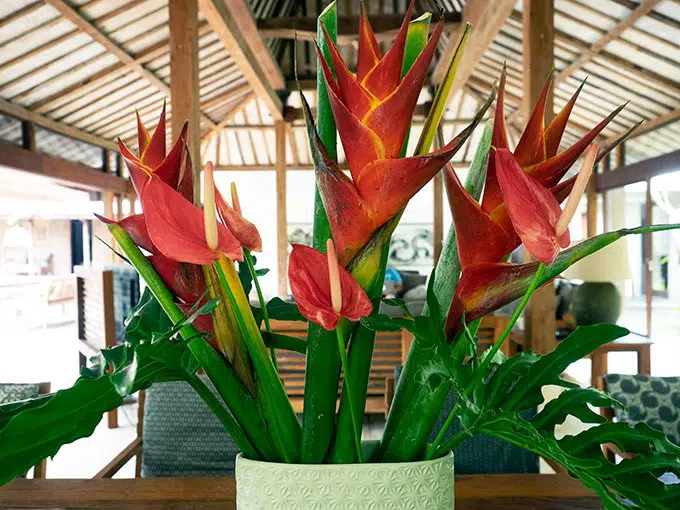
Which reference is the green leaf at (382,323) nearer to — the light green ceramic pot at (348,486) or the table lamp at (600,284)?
the light green ceramic pot at (348,486)

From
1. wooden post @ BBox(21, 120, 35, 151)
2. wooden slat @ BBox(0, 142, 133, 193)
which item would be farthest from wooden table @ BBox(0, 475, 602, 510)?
wooden post @ BBox(21, 120, 35, 151)

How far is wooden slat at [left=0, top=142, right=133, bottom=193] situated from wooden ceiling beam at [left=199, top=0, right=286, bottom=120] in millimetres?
2694

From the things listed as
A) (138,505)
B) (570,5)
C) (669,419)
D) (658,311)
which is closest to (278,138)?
(570,5)

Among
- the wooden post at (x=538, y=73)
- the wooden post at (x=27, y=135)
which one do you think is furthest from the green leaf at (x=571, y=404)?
the wooden post at (x=27, y=135)

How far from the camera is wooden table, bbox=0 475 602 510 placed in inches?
46.8

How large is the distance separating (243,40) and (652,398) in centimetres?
353

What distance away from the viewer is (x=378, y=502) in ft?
1.73

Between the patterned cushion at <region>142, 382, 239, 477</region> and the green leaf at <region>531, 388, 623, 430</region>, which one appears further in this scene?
the patterned cushion at <region>142, 382, 239, 477</region>

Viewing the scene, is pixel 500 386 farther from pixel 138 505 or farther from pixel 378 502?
pixel 138 505

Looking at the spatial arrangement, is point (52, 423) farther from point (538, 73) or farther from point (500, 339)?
point (538, 73)

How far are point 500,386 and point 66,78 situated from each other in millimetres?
7369

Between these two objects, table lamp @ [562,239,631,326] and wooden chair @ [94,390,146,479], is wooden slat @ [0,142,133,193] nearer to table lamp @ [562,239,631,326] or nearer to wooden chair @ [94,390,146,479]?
wooden chair @ [94,390,146,479]

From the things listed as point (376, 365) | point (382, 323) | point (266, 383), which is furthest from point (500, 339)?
point (376, 365)

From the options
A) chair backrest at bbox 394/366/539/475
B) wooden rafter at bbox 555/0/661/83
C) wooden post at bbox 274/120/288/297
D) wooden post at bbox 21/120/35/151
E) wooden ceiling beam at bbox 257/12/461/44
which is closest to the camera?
chair backrest at bbox 394/366/539/475
